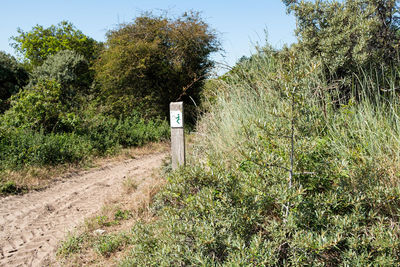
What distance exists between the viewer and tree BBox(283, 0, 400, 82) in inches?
170

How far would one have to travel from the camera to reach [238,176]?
273cm

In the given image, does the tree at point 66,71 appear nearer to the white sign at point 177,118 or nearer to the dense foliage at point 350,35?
the white sign at point 177,118

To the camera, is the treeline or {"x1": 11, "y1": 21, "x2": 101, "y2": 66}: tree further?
{"x1": 11, "y1": 21, "x2": 101, "y2": 66}: tree

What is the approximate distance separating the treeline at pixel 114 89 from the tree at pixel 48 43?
613 cm

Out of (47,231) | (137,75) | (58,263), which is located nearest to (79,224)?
(47,231)

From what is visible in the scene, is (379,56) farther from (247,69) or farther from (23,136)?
(23,136)

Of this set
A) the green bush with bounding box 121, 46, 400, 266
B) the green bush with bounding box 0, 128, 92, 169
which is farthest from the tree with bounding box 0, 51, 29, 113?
the green bush with bounding box 121, 46, 400, 266

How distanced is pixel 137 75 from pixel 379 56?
10242mm

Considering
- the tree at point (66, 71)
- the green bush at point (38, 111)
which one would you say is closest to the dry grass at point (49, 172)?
the green bush at point (38, 111)

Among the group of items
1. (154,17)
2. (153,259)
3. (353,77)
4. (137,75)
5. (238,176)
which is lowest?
(153,259)

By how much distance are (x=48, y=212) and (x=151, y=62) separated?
9758 mm

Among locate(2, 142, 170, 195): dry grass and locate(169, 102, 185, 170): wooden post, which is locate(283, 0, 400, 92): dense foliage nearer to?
locate(169, 102, 185, 170): wooden post

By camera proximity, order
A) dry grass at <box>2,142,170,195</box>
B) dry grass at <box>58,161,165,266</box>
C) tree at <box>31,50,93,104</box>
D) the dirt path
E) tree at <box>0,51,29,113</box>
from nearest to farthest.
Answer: dry grass at <box>58,161,165,266</box>, the dirt path, dry grass at <box>2,142,170,195</box>, tree at <box>0,51,29,113</box>, tree at <box>31,50,93,104</box>

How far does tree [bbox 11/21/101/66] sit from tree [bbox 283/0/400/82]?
19.4 meters
